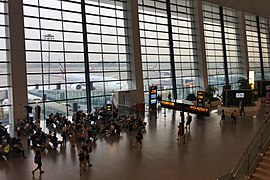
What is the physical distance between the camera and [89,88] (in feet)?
93.2

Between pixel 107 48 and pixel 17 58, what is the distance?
10610 millimetres

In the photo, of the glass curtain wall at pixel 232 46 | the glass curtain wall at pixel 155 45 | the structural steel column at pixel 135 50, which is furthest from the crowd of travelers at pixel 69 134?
the glass curtain wall at pixel 232 46

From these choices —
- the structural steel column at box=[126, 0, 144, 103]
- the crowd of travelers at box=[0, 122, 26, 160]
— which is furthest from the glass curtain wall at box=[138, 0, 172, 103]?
the crowd of travelers at box=[0, 122, 26, 160]

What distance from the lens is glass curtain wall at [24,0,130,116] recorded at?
81.7 feet

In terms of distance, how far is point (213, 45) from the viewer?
144 ft

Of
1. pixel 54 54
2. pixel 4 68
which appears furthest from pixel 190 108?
pixel 4 68

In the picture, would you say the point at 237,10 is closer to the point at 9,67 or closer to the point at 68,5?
the point at 68,5

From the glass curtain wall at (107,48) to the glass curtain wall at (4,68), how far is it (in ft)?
28.1

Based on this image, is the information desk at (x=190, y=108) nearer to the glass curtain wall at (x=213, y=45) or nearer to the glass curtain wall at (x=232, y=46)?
the glass curtain wall at (x=213, y=45)

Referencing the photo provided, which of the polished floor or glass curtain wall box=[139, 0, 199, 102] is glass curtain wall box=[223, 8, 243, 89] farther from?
the polished floor

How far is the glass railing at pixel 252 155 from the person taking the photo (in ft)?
29.5

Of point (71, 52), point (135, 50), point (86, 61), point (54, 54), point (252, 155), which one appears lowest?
point (252, 155)

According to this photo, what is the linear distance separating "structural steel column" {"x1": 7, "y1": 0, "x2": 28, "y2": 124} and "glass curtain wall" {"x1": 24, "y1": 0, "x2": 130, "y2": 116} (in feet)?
3.93

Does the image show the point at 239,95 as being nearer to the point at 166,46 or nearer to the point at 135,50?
the point at 166,46
